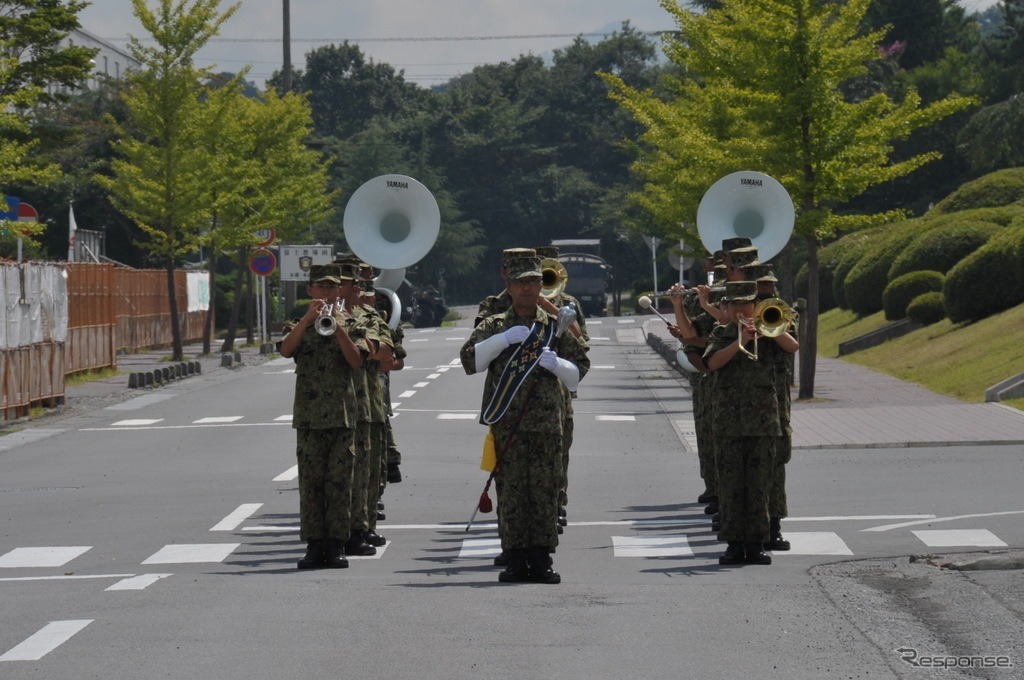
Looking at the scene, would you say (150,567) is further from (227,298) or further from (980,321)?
(227,298)

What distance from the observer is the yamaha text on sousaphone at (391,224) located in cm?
1316

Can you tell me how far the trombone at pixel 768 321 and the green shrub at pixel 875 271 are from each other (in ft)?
89.4

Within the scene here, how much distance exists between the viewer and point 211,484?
14953 mm

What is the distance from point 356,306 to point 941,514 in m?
4.59

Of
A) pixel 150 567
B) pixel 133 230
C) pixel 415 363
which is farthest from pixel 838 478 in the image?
pixel 133 230

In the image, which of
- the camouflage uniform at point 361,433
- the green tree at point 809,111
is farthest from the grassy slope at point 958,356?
the camouflage uniform at point 361,433

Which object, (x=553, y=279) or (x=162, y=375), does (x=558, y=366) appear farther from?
(x=162, y=375)

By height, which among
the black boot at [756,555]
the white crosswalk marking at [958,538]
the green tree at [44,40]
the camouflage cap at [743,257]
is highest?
the green tree at [44,40]

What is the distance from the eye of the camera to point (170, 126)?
36125 mm

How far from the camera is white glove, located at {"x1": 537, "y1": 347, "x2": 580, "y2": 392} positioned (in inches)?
361

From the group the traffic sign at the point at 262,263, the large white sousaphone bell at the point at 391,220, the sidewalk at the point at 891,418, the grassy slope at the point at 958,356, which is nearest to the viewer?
the large white sousaphone bell at the point at 391,220

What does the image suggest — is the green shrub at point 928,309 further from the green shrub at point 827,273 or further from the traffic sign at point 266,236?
the traffic sign at point 266,236

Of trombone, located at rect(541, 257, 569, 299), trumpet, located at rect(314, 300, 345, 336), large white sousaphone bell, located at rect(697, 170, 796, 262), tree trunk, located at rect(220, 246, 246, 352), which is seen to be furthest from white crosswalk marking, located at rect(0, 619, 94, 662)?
tree trunk, located at rect(220, 246, 246, 352)

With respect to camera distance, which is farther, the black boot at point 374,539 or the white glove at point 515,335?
the black boot at point 374,539
